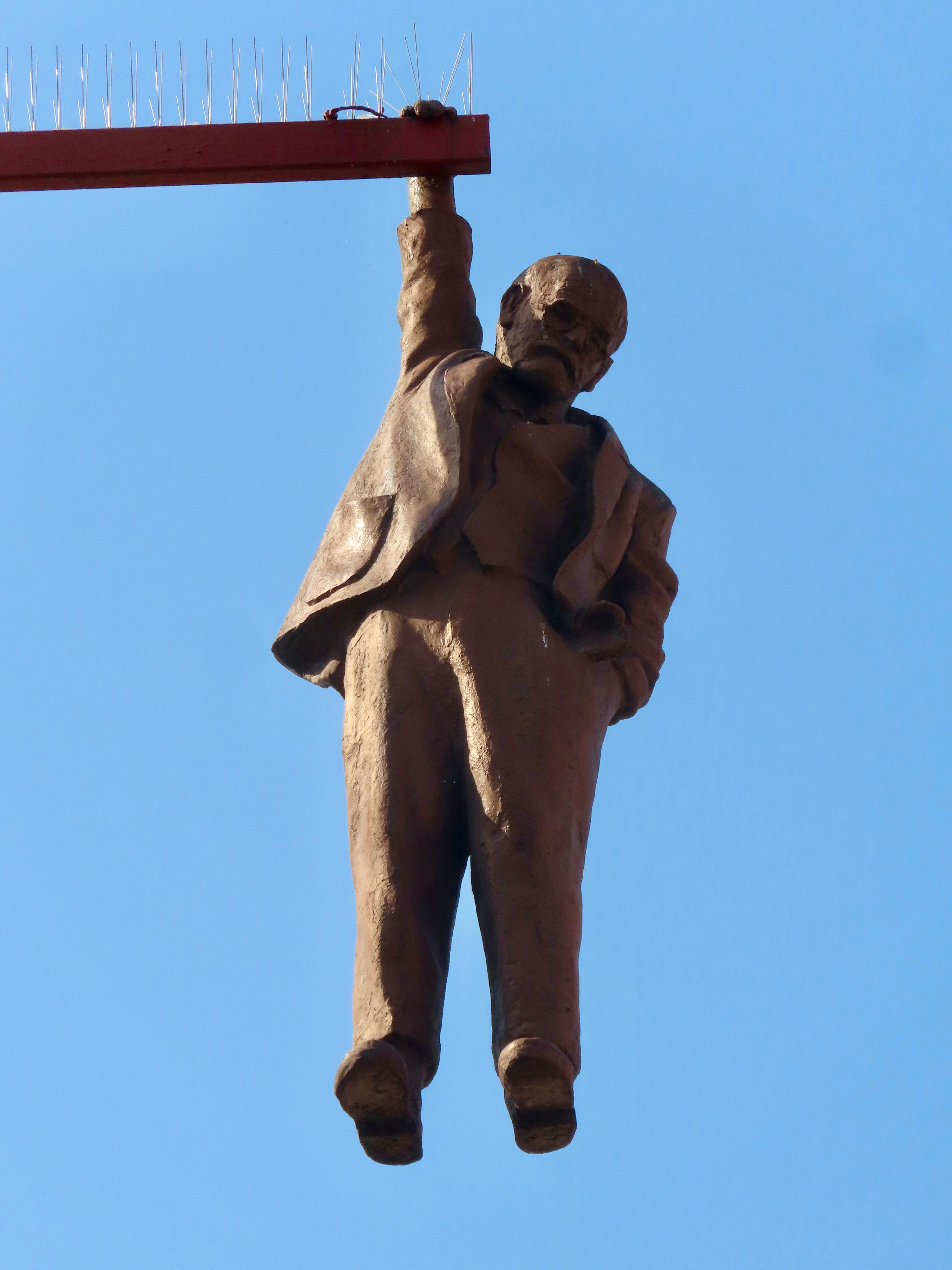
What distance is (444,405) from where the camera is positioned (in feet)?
27.9

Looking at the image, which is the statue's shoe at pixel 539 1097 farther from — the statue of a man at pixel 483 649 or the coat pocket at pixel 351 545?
the coat pocket at pixel 351 545

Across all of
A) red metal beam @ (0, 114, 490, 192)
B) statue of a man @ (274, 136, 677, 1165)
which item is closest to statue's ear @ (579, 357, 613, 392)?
statue of a man @ (274, 136, 677, 1165)

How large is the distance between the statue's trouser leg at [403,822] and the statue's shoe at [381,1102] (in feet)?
0.59

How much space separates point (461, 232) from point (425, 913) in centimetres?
276

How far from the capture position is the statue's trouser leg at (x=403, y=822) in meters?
7.56

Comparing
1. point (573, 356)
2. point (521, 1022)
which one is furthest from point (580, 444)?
point (521, 1022)

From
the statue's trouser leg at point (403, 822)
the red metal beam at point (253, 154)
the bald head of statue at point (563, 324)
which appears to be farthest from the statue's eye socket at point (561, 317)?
the statue's trouser leg at point (403, 822)

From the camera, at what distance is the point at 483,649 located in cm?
802

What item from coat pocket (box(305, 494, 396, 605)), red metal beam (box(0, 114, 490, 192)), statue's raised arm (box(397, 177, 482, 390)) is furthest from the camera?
red metal beam (box(0, 114, 490, 192))

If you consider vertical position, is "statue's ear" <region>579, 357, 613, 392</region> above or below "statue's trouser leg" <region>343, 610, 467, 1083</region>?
above

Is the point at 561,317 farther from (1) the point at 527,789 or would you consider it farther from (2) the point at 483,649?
(1) the point at 527,789

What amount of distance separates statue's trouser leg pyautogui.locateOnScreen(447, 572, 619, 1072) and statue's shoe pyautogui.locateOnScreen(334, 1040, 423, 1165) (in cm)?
34

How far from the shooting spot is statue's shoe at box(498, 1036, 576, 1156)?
724 centimetres

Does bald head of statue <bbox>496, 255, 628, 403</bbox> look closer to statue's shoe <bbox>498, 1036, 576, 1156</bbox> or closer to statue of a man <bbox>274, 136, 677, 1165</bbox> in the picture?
statue of a man <bbox>274, 136, 677, 1165</bbox>
